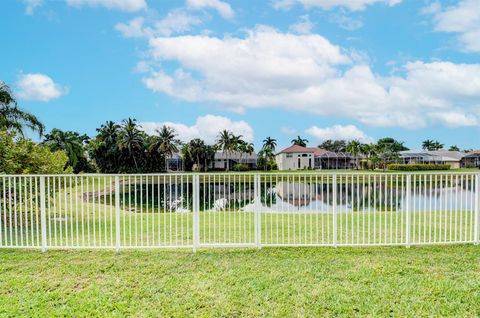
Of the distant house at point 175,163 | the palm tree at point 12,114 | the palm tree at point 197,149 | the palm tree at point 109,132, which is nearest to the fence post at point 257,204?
the palm tree at point 12,114

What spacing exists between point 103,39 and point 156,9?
131 inches

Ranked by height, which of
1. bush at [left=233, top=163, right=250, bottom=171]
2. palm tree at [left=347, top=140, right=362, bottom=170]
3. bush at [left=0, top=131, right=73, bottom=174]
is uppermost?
palm tree at [left=347, top=140, right=362, bottom=170]

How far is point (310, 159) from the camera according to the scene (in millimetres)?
59094

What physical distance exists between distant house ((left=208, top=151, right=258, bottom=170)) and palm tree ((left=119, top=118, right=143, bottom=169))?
61.7 feet

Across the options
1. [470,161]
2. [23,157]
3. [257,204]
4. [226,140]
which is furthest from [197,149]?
[257,204]

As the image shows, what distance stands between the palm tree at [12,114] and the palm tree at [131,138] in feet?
86.6

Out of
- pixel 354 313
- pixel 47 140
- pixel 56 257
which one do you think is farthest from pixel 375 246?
pixel 47 140

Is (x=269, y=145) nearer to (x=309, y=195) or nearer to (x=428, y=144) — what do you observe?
(x=428, y=144)

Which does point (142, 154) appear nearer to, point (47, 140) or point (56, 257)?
point (47, 140)

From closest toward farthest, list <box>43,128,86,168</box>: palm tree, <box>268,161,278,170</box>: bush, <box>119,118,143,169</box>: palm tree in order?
<box>43,128,86,168</box>: palm tree → <box>119,118,143,169</box>: palm tree → <box>268,161,278,170</box>: bush

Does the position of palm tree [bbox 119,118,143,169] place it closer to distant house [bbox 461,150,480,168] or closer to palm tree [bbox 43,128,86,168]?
palm tree [bbox 43,128,86,168]

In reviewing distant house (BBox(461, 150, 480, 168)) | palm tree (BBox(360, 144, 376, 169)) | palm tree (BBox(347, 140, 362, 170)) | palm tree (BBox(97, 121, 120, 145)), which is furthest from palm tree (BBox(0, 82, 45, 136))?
distant house (BBox(461, 150, 480, 168))

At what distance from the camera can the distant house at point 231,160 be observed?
6097 centimetres

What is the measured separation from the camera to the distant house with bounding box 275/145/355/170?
193 feet
